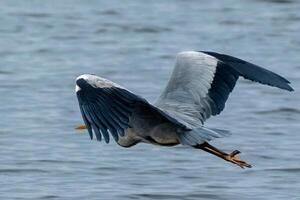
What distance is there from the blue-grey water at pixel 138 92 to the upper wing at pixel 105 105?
1.84m

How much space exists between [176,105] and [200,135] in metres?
0.75

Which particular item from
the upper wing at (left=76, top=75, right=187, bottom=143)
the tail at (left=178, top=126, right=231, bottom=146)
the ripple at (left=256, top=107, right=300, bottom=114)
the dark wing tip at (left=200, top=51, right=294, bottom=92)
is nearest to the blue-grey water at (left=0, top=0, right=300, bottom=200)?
the ripple at (left=256, top=107, right=300, bottom=114)

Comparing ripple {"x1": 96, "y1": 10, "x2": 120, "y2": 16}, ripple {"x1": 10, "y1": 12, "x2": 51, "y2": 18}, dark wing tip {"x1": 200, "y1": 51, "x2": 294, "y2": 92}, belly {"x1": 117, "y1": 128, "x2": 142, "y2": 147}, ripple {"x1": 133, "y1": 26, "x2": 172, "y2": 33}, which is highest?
ripple {"x1": 96, "y1": 10, "x2": 120, "y2": 16}

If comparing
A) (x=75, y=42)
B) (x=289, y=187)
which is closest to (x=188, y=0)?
(x=75, y=42)

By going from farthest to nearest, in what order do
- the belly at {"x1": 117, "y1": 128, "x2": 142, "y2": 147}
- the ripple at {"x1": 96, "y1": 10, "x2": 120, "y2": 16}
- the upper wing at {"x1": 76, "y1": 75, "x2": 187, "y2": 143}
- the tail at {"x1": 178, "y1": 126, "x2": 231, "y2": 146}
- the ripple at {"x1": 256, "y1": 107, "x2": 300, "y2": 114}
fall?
the ripple at {"x1": 96, "y1": 10, "x2": 120, "y2": 16}
the ripple at {"x1": 256, "y1": 107, "x2": 300, "y2": 114}
the belly at {"x1": 117, "y1": 128, "x2": 142, "y2": 147}
the tail at {"x1": 178, "y1": 126, "x2": 231, "y2": 146}
the upper wing at {"x1": 76, "y1": 75, "x2": 187, "y2": 143}

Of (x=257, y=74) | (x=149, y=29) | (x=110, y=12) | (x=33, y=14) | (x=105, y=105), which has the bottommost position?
(x=105, y=105)

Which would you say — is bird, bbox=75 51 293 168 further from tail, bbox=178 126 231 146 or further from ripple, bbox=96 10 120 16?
ripple, bbox=96 10 120 16

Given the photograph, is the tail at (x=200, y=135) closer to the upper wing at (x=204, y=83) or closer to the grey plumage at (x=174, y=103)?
the grey plumage at (x=174, y=103)

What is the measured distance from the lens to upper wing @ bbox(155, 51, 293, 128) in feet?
29.4

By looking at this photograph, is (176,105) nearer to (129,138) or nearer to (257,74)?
(129,138)

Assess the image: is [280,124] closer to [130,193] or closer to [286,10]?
[130,193]

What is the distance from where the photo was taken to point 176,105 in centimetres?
893

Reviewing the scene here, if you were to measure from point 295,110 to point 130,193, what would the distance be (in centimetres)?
373

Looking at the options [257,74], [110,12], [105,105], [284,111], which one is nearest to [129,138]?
[105,105]
